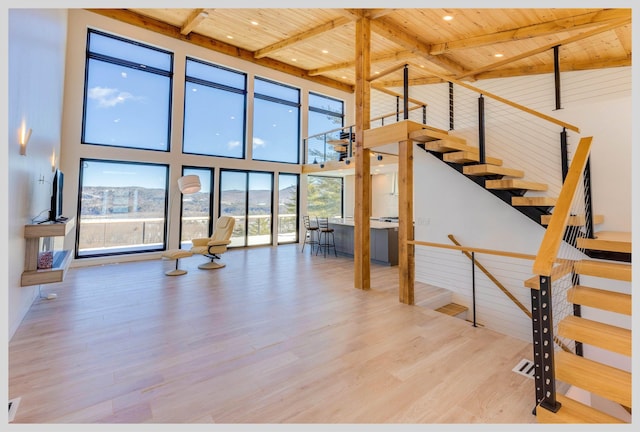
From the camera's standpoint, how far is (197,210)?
8.12 metres

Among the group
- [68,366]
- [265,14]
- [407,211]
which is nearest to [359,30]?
[265,14]

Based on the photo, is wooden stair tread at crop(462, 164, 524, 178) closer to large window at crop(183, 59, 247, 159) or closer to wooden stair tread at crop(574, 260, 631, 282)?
wooden stair tread at crop(574, 260, 631, 282)

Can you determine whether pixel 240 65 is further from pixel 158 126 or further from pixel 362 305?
pixel 362 305

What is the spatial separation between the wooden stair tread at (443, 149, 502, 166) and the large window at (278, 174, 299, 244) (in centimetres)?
624

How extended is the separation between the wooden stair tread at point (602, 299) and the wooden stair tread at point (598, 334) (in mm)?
156

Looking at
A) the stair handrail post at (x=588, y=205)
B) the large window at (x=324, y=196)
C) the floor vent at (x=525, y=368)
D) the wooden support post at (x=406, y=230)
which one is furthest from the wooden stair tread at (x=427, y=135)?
the large window at (x=324, y=196)

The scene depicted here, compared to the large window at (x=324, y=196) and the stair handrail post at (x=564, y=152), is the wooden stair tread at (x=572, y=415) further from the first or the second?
the large window at (x=324, y=196)

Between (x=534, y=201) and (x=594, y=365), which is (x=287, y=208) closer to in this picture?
(x=534, y=201)

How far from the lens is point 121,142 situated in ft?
23.1

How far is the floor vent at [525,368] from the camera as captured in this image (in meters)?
2.40

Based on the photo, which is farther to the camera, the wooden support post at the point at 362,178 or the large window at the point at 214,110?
the large window at the point at 214,110

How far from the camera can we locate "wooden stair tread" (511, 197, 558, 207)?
12.0 feet

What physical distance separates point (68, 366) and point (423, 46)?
7379 millimetres

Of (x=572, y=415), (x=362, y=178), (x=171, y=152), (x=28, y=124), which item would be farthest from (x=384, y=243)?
(x=28, y=124)
